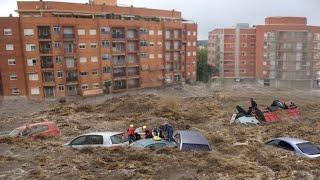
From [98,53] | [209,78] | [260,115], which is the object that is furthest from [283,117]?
[209,78]

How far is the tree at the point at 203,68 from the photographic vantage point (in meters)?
96.6

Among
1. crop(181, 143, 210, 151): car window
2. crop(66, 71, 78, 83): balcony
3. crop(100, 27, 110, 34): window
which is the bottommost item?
crop(181, 143, 210, 151): car window

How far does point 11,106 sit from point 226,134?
3662cm

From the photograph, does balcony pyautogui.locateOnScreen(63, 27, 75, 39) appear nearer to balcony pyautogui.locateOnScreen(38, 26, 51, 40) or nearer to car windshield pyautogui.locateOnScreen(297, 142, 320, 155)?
balcony pyautogui.locateOnScreen(38, 26, 51, 40)

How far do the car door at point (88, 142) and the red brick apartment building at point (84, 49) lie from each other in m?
39.3

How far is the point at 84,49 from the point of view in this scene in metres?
60.7

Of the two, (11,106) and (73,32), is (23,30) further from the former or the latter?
(11,106)

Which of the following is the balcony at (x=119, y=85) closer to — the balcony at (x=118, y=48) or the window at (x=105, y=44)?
the balcony at (x=118, y=48)

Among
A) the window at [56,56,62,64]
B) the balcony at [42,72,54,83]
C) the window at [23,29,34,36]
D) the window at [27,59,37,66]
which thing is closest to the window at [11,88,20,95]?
the balcony at [42,72,54,83]

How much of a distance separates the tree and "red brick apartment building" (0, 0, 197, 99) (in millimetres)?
21897

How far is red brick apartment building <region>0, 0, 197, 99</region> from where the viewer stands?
184ft

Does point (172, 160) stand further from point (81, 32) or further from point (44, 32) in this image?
point (81, 32)

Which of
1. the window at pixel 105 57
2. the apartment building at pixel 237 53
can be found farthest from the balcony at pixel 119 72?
the apartment building at pixel 237 53

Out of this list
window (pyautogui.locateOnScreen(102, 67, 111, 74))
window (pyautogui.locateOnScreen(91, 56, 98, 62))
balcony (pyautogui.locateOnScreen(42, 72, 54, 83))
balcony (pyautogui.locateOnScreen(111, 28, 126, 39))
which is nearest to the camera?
balcony (pyautogui.locateOnScreen(42, 72, 54, 83))
